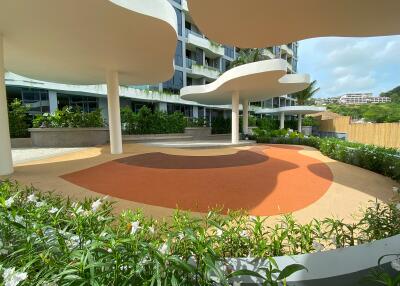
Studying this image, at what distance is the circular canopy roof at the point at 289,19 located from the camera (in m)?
4.39

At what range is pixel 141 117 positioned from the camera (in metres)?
19.4

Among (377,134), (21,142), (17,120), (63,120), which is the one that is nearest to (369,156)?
(377,134)

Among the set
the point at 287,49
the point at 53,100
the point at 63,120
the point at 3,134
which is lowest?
the point at 3,134

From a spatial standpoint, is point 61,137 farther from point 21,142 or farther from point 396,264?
point 396,264

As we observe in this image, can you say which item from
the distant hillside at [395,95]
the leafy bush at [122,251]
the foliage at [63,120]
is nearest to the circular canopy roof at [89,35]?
the foliage at [63,120]

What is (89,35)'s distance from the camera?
7.25 metres

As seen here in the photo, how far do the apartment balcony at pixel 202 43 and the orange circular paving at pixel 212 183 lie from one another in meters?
26.5

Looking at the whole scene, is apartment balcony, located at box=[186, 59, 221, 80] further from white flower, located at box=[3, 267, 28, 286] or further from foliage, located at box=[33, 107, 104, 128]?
white flower, located at box=[3, 267, 28, 286]

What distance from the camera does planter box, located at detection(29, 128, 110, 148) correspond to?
14.7 m

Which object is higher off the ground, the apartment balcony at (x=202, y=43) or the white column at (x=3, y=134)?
the apartment balcony at (x=202, y=43)

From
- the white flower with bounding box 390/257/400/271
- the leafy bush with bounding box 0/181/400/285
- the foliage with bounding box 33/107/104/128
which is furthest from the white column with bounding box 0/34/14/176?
the white flower with bounding box 390/257/400/271

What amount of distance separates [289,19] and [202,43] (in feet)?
99.5

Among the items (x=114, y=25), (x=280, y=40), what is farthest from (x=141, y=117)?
(x=280, y=40)

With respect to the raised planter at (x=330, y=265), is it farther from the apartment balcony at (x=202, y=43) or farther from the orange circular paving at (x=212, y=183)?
the apartment balcony at (x=202, y=43)
